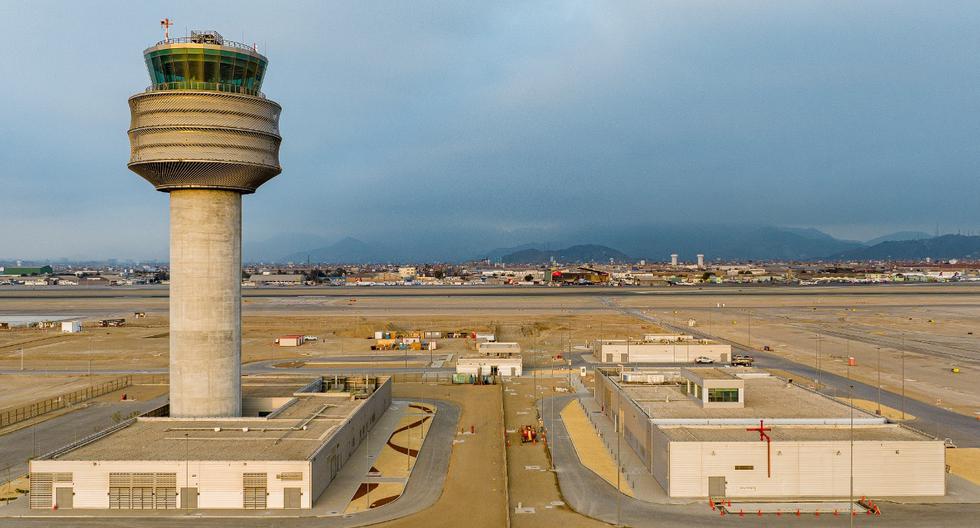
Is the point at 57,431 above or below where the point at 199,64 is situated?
below

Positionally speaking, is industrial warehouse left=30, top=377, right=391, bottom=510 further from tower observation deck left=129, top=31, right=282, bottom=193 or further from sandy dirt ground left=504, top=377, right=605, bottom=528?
tower observation deck left=129, top=31, right=282, bottom=193

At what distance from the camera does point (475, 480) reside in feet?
148

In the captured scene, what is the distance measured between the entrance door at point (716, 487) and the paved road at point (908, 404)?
24850 mm

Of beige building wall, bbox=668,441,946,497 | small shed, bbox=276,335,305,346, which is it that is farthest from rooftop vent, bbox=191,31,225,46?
small shed, bbox=276,335,305,346

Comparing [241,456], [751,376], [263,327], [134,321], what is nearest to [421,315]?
[263,327]

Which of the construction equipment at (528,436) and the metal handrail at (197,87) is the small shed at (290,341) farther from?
the metal handrail at (197,87)

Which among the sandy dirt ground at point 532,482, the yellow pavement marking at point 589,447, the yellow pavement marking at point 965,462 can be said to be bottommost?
the yellow pavement marking at point 589,447

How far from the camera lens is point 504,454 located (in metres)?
50.7

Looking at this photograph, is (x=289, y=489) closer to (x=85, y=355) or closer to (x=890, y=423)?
(x=890, y=423)

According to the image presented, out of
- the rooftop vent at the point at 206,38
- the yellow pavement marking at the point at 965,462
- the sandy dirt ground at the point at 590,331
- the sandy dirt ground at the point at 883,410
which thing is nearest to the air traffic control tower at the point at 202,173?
the rooftop vent at the point at 206,38

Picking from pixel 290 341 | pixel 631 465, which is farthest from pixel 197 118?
pixel 290 341

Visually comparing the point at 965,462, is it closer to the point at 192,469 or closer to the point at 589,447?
the point at 589,447

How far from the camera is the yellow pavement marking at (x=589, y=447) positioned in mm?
46375

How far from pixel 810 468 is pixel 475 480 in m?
21.5
